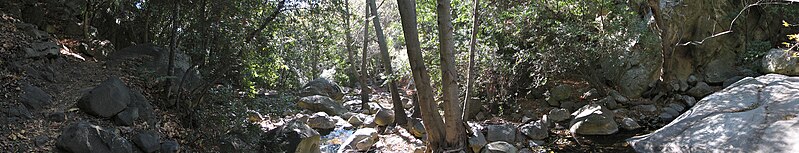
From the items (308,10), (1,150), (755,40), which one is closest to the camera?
(1,150)

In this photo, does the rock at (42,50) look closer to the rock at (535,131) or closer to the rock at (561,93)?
the rock at (535,131)

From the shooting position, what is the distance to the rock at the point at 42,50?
5348mm

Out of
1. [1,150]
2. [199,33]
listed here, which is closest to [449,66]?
[199,33]

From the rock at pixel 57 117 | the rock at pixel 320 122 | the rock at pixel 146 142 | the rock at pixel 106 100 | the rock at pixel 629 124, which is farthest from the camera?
the rock at pixel 320 122

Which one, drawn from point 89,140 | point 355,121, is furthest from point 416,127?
point 89,140

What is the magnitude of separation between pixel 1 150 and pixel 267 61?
2.62m

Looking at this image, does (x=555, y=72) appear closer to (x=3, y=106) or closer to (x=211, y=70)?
(x=211, y=70)

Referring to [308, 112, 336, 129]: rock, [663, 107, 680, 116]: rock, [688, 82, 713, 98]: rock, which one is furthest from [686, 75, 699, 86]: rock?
[308, 112, 336, 129]: rock

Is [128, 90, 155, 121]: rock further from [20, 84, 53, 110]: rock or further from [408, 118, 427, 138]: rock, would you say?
[408, 118, 427, 138]: rock

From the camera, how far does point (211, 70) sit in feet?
18.0

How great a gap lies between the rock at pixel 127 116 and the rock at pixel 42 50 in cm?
136

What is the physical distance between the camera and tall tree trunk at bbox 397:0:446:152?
18.2 ft

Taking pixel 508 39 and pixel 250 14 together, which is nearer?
pixel 250 14

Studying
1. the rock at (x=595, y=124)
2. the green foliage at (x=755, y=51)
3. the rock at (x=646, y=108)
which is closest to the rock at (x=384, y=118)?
the rock at (x=595, y=124)
